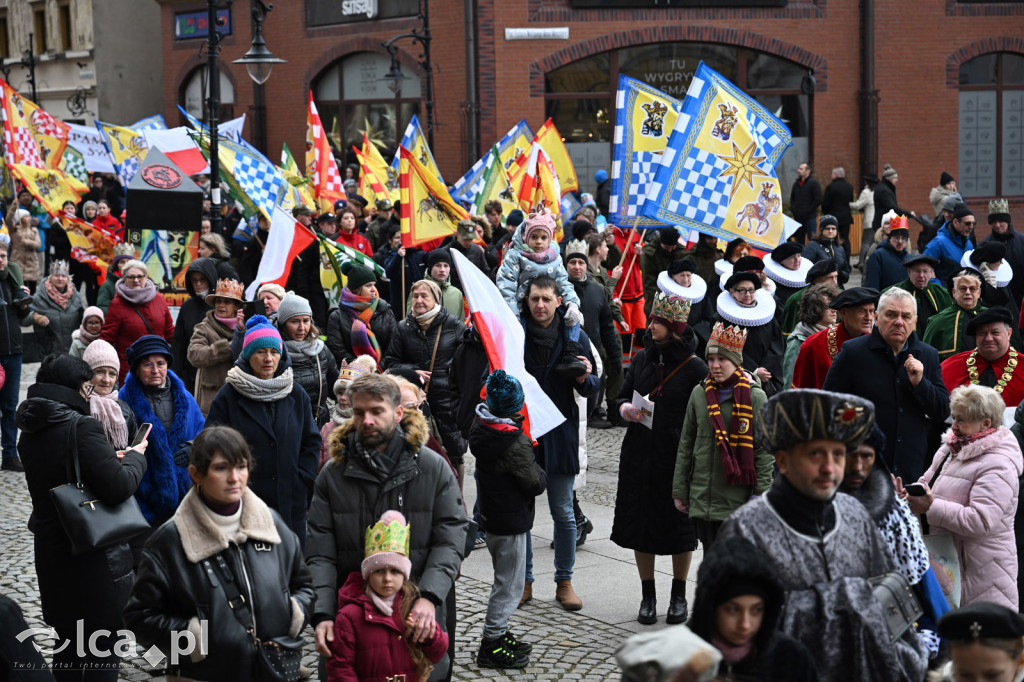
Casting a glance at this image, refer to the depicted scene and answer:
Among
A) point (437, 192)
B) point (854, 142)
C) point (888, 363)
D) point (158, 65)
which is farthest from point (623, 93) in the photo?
point (158, 65)

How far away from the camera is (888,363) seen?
276 inches

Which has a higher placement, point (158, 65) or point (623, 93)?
point (158, 65)

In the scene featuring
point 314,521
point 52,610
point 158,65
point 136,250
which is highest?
point 158,65

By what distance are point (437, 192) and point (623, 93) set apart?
8.50ft

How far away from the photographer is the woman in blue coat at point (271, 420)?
680 centimetres

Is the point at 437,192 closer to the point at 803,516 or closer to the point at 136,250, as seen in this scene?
the point at 136,250

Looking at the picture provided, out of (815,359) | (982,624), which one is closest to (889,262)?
(815,359)

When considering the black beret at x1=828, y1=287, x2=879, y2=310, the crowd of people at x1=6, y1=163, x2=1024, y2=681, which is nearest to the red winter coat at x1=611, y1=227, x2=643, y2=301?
the crowd of people at x1=6, y1=163, x2=1024, y2=681

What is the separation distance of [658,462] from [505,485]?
1086 mm

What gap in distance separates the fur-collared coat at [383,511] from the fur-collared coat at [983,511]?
2.24 m

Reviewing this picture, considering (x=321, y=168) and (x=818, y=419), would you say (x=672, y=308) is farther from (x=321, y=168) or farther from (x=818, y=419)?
(x=321, y=168)

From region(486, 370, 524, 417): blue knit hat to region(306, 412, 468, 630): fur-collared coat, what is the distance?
140cm

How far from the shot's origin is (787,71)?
87.0 ft

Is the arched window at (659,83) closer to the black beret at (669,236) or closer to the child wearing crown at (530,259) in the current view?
the black beret at (669,236)
